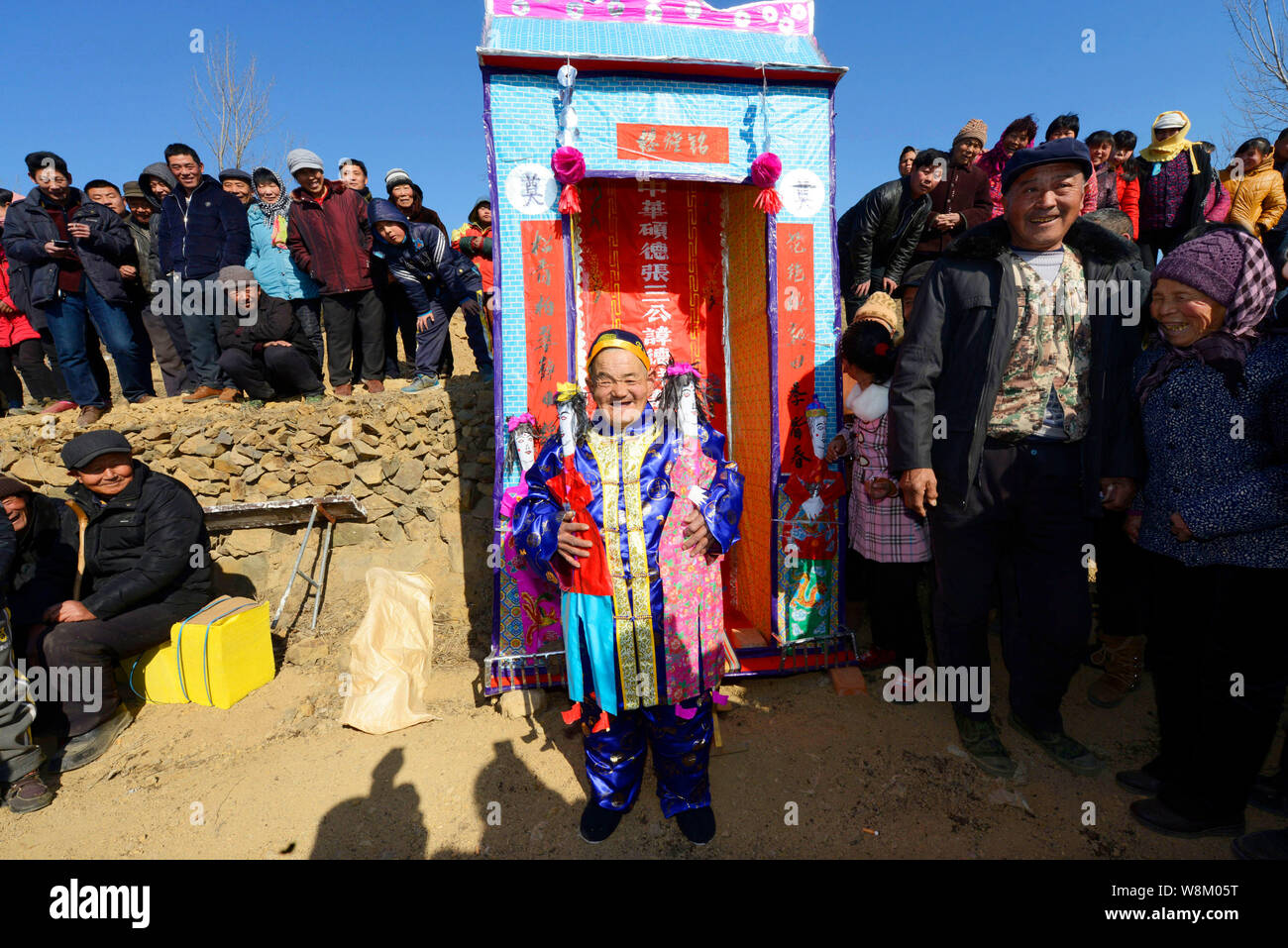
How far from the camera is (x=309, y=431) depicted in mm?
5133

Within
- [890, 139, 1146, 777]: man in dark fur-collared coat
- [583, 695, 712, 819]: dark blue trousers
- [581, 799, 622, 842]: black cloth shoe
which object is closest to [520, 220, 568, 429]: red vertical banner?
[583, 695, 712, 819]: dark blue trousers

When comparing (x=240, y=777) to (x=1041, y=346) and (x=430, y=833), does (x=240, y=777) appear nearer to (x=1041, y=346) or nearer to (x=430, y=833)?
(x=430, y=833)

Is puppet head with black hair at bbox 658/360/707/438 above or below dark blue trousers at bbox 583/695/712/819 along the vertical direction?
above

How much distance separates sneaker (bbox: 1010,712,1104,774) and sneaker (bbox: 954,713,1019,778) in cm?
19

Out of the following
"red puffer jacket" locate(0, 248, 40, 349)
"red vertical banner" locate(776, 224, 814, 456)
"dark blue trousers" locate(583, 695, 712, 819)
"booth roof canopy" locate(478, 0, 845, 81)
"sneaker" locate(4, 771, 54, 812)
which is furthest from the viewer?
"red puffer jacket" locate(0, 248, 40, 349)

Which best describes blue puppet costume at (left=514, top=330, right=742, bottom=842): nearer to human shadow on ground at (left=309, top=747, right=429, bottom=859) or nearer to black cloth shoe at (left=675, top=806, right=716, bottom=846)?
black cloth shoe at (left=675, top=806, right=716, bottom=846)

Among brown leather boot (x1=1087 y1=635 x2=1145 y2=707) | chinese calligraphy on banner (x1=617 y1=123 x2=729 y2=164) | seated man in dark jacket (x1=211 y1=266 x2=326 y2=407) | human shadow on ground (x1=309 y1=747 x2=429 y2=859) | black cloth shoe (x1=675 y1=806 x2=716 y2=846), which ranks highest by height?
chinese calligraphy on banner (x1=617 y1=123 x2=729 y2=164)

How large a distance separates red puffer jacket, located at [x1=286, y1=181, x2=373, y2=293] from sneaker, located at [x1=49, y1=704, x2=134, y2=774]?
361 cm

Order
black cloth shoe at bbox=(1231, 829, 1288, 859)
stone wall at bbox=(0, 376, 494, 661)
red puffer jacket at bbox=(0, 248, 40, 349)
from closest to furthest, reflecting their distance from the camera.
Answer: black cloth shoe at bbox=(1231, 829, 1288, 859), stone wall at bbox=(0, 376, 494, 661), red puffer jacket at bbox=(0, 248, 40, 349)

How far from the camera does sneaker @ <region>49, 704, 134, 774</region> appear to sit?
3.21 m

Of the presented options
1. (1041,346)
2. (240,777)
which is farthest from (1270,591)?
(240,777)

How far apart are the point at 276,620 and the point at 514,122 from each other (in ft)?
12.3

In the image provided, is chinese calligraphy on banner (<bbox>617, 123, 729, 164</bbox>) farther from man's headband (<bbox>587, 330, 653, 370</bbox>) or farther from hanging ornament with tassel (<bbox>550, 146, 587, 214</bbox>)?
man's headband (<bbox>587, 330, 653, 370</bbox>)

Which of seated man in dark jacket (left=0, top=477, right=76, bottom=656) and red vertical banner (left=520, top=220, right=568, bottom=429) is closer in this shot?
red vertical banner (left=520, top=220, right=568, bottom=429)
